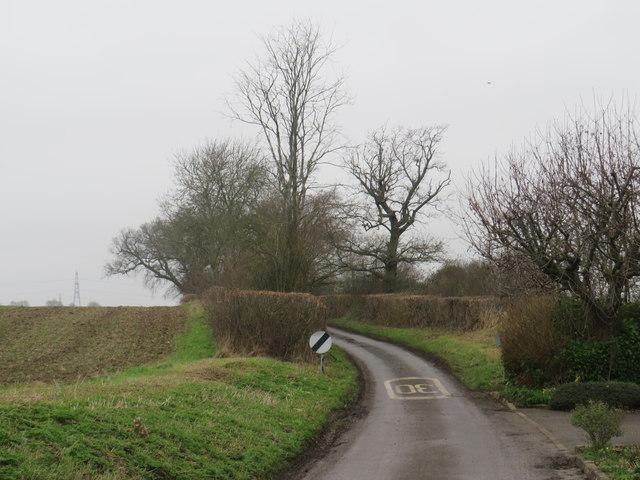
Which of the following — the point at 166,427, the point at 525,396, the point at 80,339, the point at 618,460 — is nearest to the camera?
the point at 618,460

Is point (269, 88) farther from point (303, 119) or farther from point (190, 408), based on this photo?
point (190, 408)

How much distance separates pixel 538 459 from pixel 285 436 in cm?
418

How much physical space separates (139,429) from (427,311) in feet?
93.8

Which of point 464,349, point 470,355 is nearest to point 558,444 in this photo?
point 470,355

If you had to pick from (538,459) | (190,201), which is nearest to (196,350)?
(538,459)

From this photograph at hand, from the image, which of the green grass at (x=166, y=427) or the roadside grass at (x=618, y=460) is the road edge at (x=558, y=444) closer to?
the roadside grass at (x=618, y=460)

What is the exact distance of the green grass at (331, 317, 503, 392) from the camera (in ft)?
62.6

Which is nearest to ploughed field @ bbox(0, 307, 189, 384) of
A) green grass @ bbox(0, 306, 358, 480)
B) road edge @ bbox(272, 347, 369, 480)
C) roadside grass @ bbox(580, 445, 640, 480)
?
green grass @ bbox(0, 306, 358, 480)

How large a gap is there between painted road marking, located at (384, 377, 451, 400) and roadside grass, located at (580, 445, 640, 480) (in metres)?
7.67

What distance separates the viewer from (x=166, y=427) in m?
8.75

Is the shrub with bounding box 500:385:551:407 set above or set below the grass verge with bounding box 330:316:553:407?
below

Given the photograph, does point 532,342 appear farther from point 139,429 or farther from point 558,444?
point 139,429

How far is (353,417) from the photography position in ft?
46.2

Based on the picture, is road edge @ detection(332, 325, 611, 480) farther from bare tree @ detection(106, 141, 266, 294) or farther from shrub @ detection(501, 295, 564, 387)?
bare tree @ detection(106, 141, 266, 294)
